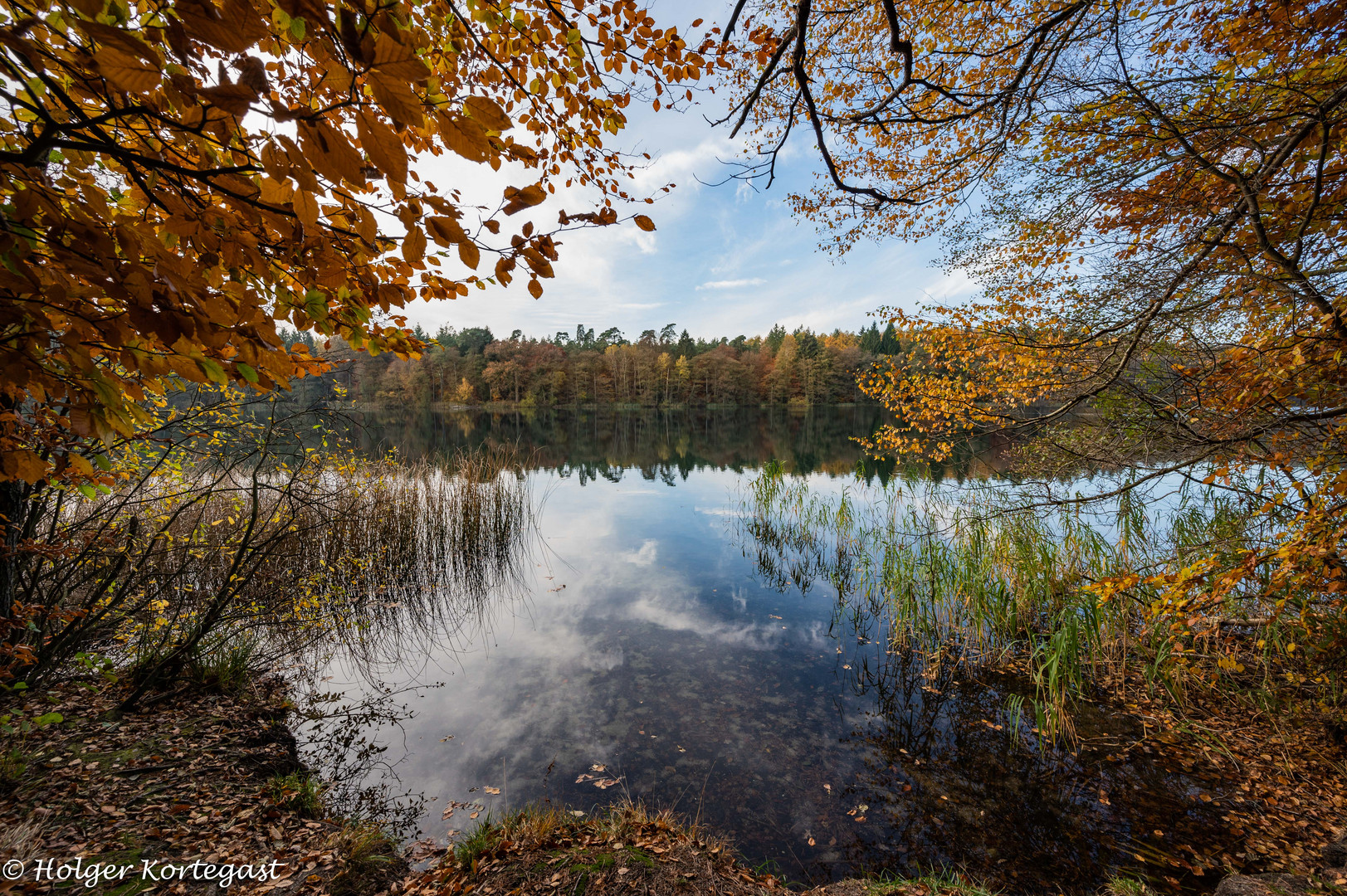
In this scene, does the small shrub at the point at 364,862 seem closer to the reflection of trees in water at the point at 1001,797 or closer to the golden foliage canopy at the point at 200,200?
the golden foliage canopy at the point at 200,200

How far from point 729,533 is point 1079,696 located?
20.9ft

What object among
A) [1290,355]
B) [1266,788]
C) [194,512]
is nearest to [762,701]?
[1266,788]

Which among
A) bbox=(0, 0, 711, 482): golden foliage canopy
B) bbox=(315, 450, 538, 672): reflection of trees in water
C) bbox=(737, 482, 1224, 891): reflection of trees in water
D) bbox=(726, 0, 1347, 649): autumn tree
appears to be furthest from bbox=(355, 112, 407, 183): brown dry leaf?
bbox=(315, 450, 538, 672): reflection of trees in water

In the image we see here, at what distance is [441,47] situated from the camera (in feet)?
8.73

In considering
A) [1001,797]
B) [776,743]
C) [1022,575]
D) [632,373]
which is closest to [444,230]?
[776,743]

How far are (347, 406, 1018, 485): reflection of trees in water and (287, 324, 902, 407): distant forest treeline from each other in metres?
Answer: 4.88

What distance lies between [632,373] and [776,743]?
57.4 m

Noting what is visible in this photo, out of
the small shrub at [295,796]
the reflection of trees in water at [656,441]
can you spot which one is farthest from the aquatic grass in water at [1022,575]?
the small shrub at [295,796]

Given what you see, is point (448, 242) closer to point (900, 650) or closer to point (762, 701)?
point (762, 701)

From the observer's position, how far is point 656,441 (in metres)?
29.2

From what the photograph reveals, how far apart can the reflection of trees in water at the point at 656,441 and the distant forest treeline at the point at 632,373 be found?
16.0ft

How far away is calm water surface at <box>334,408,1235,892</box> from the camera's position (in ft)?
9.92

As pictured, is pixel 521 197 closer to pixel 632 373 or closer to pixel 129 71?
pixel 129 71

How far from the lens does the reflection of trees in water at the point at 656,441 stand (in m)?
17.6
